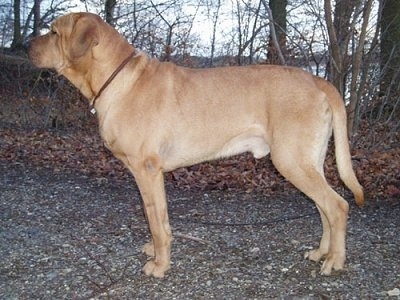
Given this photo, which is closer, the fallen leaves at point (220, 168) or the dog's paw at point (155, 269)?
the dog's paw at point (155, 269)

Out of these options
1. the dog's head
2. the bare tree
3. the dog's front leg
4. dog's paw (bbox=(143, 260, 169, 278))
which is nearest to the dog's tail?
the dog's front leg

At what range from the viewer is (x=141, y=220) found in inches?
225

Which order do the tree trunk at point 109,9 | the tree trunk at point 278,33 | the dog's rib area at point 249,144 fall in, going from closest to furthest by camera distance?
the dog's rib area at point 249,144 < the tree trunk at point 278,33 < the tree trunk at point 109,9

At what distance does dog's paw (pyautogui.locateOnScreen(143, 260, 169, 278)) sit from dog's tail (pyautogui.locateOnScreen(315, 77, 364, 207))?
1.60 m

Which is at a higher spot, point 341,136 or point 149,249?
point 341,136

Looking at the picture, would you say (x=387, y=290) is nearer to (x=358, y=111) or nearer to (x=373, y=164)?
(x=373, y=164)

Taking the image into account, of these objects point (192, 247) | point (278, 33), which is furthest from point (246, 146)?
point (278, 33)

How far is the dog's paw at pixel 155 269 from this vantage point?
4203mm

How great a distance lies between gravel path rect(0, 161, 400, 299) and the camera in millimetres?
3986

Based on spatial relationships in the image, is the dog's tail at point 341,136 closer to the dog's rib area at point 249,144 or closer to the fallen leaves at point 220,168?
the dog's rib area at point 249,144

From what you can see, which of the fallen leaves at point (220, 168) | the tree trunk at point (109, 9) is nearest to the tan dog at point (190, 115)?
the fallen leaves at point (220, 168)

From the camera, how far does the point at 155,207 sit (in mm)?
4172

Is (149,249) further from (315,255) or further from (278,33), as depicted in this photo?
(278,33)

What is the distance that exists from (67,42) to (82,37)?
0.16 m
